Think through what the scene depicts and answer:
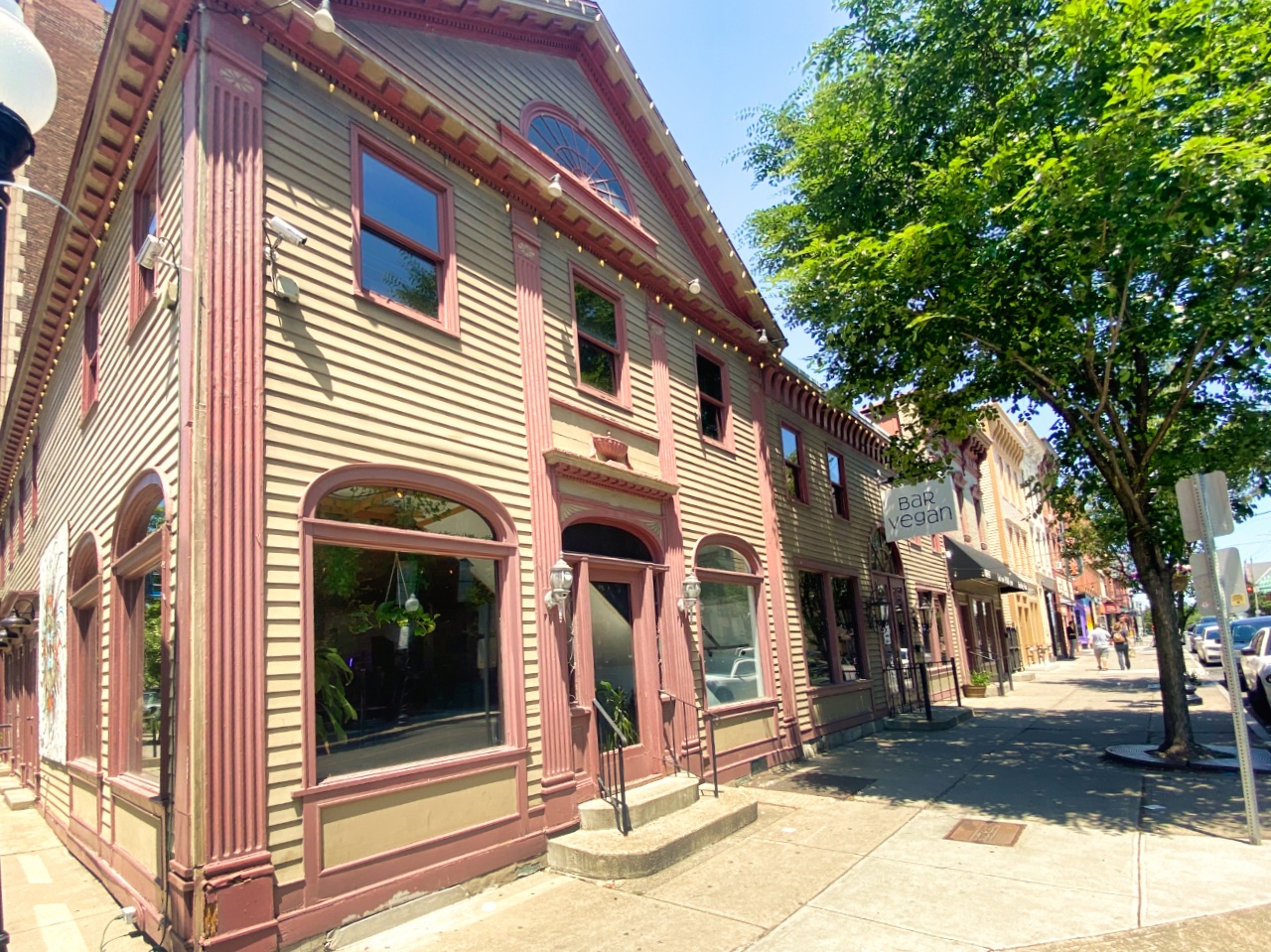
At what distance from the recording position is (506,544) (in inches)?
304

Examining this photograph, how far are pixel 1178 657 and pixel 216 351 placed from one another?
12.2 metres

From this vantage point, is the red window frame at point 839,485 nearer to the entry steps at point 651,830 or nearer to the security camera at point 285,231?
the entry steps at point 651,830

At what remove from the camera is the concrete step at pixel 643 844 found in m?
6.92

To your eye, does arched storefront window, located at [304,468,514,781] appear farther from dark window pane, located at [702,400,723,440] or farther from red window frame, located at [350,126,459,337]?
dark window pane, located at [702,400,723,440]

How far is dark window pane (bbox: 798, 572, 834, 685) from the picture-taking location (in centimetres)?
1371

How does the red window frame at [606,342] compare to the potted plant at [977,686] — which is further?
the potted plant at [977,686]

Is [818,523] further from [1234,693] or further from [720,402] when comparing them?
[1234,693]

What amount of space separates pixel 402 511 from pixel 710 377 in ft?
22.3

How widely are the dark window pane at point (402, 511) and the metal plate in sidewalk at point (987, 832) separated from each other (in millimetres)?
5368

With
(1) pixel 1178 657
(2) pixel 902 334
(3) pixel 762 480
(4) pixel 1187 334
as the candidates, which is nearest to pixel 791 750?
(3) pixel 762 480

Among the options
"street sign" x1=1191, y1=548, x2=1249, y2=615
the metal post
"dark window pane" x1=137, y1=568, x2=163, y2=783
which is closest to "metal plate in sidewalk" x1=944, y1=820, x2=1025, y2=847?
the metal post

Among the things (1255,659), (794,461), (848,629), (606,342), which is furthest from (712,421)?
(1255,659)

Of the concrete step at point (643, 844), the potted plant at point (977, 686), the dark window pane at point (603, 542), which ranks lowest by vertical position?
the potted plant at point (977, 686)

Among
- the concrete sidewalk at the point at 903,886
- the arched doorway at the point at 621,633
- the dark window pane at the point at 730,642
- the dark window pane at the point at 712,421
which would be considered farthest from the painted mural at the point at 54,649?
the dark window pane at the point at 712,421
